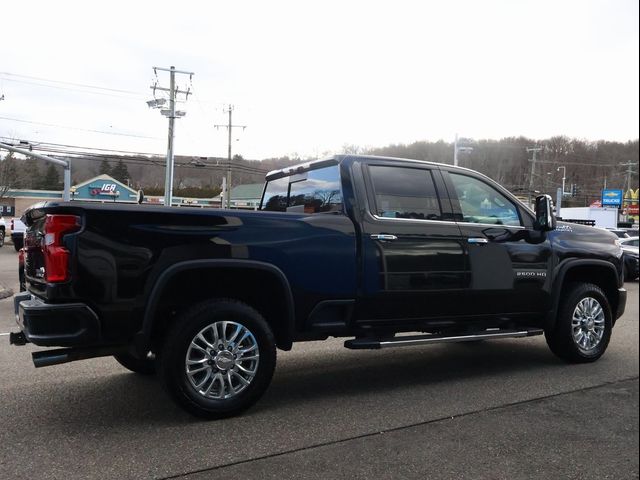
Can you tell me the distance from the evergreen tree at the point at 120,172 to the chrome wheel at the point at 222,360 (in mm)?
6200

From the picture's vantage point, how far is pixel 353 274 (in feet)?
14.5

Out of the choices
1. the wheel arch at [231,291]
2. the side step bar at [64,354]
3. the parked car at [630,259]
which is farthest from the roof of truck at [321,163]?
the parked car at [630,259]

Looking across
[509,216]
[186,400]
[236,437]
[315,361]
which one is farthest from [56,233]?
[509,216]

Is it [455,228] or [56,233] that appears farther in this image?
[455,228]

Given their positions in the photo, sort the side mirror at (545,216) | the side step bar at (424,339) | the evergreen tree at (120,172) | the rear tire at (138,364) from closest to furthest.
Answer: the side step bar at (424,339) → the rear tire at (138,364) → the side mirror at (545,216) → the evergreen tree at (120,172)

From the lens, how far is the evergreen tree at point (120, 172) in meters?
9.30

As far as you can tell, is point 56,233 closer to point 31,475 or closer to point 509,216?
point 31,475

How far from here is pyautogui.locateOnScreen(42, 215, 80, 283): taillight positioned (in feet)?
11.4

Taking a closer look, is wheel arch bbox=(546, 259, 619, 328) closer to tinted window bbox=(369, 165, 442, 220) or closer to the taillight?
tinted window bbox=(369, 165, 442, 220)

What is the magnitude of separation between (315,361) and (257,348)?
1.88 meters

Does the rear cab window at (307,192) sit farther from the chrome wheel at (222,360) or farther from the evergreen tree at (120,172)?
the evergreen tree at (120,172)

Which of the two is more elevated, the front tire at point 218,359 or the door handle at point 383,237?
the door handle at point 383,237

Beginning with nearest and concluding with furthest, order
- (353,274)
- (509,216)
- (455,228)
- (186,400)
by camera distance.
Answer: (186,400) → (353,274) → (455,228) → (509,216)

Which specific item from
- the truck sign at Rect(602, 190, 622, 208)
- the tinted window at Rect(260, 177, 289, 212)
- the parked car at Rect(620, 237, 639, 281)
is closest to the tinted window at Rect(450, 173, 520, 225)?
the tinted window at Rect(260, 177, 289, 212)
